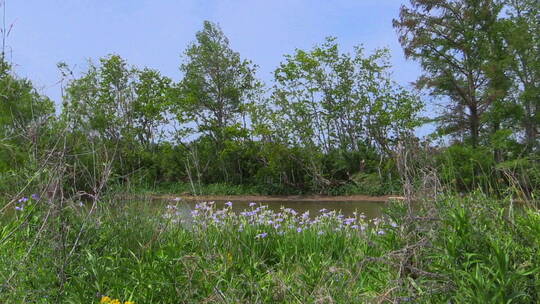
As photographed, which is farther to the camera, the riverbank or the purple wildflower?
the riverbank

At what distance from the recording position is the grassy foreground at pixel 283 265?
2861 mm

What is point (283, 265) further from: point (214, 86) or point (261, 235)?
point (214, 86)

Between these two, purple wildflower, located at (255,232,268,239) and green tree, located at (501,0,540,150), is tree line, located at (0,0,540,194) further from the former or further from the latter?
purple wildflower, located at (255,232,268,239)

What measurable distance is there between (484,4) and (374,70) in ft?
17.3

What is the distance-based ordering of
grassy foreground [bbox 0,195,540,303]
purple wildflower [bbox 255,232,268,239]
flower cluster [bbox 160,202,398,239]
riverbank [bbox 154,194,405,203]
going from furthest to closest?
riverbank [bbox 154,194,405,203] → flower cluster [bbox 160,202,398,239] → purple wildflower [bbox 255,232,268,239] → grassy foreground [bbox 0,195,540,303]

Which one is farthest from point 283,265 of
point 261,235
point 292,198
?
point 292,198

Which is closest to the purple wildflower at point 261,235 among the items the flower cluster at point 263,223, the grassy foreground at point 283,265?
the flower cluster at point 263,223

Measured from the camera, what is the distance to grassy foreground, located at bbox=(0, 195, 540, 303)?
286cm

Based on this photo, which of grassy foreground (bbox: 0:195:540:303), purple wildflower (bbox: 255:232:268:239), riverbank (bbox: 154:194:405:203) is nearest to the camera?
grassy foreground (bbox: 0:195:540:303)

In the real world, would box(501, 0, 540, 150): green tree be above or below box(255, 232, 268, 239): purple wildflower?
above

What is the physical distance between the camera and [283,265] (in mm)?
4254

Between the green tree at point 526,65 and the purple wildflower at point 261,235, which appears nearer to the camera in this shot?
the purple wildflower at point 261,235

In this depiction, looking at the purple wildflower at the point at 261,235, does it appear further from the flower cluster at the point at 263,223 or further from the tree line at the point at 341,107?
the tree line at the point at 341,107

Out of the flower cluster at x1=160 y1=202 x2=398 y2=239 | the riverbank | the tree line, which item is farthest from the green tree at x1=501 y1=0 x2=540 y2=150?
the flower cluster at x1=160 y1=202 x2=398 y2=239
